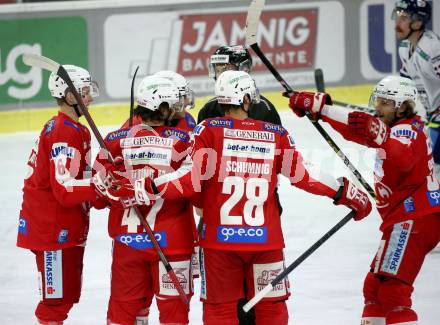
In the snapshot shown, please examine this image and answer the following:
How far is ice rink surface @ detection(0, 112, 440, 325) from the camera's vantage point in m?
5.41

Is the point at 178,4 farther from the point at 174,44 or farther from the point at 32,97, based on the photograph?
the point at 32,97

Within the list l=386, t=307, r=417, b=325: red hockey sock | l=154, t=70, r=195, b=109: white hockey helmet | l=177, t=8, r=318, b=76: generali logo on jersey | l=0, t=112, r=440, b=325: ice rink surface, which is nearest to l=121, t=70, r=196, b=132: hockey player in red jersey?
l=154, t=70, r=195, b=109: white hockey helmet

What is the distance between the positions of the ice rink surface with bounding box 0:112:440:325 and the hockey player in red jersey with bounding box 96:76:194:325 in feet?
2.26

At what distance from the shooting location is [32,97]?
9586 millimetres

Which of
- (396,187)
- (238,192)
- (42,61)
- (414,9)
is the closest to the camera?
(238,192)

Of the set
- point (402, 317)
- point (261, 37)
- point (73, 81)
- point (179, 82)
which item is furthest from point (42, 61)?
point (261, 37)

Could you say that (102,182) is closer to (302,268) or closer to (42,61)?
(42,61)

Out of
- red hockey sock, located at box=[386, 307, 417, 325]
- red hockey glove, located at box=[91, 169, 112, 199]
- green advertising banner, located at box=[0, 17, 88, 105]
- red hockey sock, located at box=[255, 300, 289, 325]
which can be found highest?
green advertising banner, located at box=[0, 17, 88, 105]

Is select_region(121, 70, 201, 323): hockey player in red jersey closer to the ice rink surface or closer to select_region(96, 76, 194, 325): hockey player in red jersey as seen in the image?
select_region(96, 76, 194, 325): hockey player in red jersey

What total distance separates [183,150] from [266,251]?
58 cm

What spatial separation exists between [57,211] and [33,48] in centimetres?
514

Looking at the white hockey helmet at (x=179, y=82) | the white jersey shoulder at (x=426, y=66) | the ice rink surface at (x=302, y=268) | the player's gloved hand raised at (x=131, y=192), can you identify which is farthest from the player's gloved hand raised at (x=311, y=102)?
the white jersey shoulder at (x=426, y=66)

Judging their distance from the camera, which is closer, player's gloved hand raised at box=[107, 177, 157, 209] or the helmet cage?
player's gloved hand raised at box=[107, 177, 157, 209]

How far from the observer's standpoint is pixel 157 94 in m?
4.41
